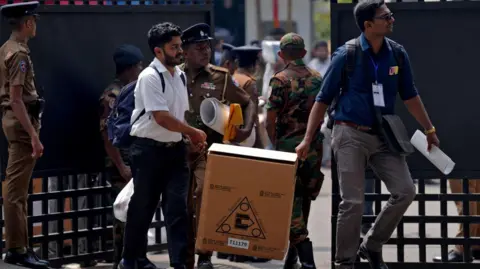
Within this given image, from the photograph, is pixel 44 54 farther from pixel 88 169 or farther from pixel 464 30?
pixel 464 30

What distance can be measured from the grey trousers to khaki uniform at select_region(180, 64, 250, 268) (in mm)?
1109

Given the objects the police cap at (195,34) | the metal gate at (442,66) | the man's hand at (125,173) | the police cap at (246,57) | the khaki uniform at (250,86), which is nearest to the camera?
the metal gate at (442,66)

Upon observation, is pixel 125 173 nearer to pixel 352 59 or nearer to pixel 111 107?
pixel 111 107

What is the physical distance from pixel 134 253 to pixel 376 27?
226 centimetres

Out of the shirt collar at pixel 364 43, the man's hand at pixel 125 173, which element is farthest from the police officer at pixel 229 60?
the shirt collar at pixel 364 43

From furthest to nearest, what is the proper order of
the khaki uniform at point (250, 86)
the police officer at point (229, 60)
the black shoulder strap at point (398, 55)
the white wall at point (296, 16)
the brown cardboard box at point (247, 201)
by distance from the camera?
the white wall at point (296, 16) < the police officer at point (229, 60) < the khaki uniform at point (250, 86) < the black shoulder strap at point (398, 55) < the brown cardboard box at point (247, 201)

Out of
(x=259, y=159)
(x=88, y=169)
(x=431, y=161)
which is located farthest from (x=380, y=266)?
(x=88, y=169)

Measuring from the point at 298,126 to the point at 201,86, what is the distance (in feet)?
2.64

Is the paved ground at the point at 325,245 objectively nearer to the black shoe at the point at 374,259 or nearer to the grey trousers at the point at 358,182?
the black shoe at the point at 374,259

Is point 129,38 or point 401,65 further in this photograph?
point 129,38

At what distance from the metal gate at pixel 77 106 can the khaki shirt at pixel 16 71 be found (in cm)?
32

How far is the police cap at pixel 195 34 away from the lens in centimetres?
913

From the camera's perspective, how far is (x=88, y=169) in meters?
9.84

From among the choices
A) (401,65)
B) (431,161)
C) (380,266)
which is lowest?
(380,266)
